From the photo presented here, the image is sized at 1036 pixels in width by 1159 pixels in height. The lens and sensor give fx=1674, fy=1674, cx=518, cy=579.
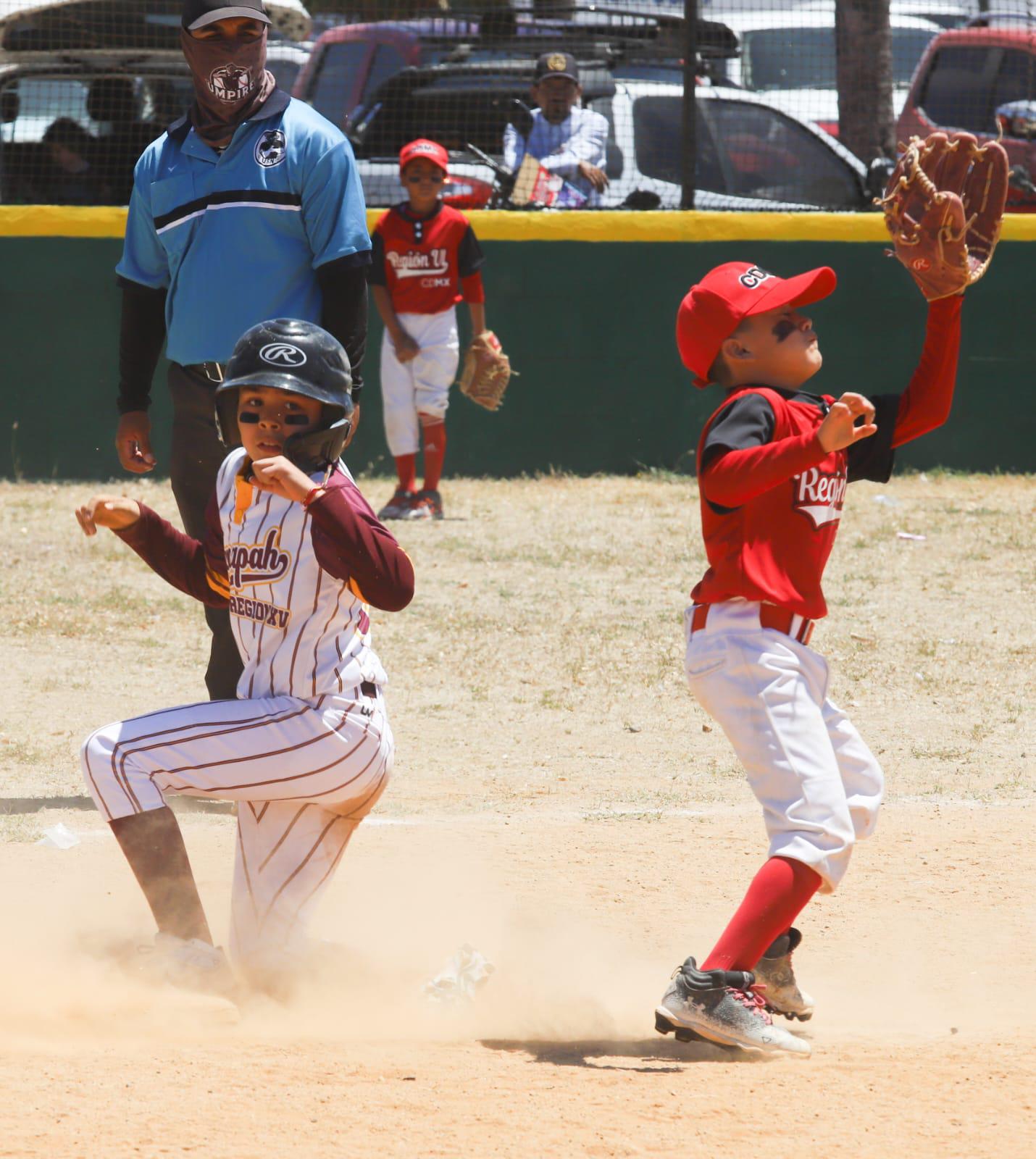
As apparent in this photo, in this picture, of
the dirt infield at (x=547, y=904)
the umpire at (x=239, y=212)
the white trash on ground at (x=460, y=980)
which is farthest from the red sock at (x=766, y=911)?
the umpire at (x=239, y=212)

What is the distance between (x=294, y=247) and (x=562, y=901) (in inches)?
79.1

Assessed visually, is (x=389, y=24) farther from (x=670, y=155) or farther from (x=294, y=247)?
(x=294, y=247)

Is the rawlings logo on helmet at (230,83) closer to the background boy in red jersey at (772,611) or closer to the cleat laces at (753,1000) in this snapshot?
the background boy in red jersey at (772,611)

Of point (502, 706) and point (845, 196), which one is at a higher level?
point (845, 196)

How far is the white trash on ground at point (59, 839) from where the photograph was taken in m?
4.75

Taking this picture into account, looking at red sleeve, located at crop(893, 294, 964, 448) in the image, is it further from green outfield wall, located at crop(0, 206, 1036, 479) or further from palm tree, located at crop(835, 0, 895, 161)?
palm tree, located at crop(835, 0, 895, 161)

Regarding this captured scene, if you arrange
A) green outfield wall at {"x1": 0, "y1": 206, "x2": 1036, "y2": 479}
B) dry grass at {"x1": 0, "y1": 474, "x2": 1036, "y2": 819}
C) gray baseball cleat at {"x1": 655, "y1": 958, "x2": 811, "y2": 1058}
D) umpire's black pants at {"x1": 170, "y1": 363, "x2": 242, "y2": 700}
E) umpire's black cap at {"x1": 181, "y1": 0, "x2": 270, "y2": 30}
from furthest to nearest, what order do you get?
green outfield wall at {"x1": 0, "y1": 206, "x2": 1036, "y2": 479} → dry grass at {"x1": 0, "y1": 474, "x2": 1036, "y2": 819} → umpire's black pants at {"x1": 170, "y1": 363, "x2": 242, "y2": 700} → umpire's black cap at {"x1": 181, "y1": 0, "x2": 270, "y2": 30} → gray baseball cleat at {"x1": 655, "y1": 958, "x2": 811, "y2": 1058}

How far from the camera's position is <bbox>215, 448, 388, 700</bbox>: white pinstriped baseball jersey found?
11.8ft

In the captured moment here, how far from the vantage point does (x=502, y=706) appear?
6449mm

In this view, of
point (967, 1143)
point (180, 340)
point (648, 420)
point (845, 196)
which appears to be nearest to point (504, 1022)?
point (967, 1143)

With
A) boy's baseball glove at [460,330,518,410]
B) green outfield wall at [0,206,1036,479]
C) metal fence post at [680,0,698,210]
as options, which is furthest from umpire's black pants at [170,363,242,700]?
metal fence post at [680,0,698,210]

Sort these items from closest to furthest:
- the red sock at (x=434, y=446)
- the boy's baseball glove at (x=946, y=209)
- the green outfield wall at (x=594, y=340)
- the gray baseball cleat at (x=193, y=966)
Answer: the gray baseball cleat at (x=193, y=966) < the boy's baseball glove at (x=946, y=209) < the red sock at (x=434, y=446) < the green outfield wall at (x=594, y=340)

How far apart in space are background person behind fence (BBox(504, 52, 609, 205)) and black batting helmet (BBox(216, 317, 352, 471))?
8318mm

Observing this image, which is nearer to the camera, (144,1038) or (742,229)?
(144,1038)
